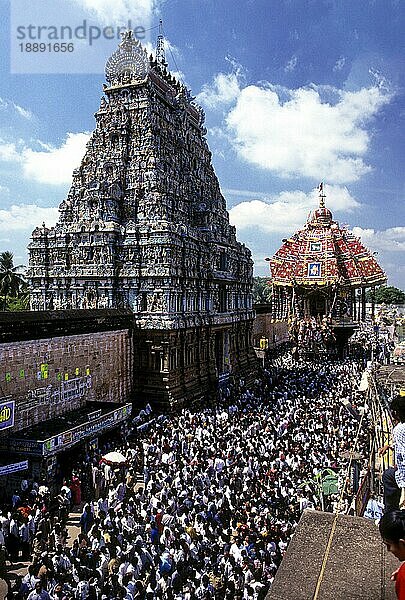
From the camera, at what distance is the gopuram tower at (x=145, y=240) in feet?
81.9

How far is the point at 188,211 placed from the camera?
1193 inches

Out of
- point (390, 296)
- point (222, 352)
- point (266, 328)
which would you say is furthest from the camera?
point (390, 296)

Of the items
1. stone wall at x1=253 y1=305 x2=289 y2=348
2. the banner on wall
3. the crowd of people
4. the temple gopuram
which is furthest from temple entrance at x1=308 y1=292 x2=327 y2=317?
the banner on wall

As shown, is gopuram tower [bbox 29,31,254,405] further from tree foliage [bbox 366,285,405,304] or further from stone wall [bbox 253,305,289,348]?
tree foliage [bbox 366,285,405,304]

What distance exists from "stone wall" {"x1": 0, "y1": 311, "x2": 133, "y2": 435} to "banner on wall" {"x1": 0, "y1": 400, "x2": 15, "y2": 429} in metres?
0.30

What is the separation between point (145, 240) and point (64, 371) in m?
8.83

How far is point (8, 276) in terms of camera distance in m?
42.8

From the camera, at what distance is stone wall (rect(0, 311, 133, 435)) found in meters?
16.6

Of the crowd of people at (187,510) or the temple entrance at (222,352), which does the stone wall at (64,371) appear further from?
the temple entrance at (222,352)

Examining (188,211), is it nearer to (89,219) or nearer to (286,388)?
(89,219)

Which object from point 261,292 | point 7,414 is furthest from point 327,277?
point 261,292

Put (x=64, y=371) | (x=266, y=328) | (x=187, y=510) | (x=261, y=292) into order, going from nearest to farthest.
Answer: (x=187, y=510) < (x=64, y=371) < (x=266, y=328) < (x=261, y=292)

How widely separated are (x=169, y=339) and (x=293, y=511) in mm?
13684

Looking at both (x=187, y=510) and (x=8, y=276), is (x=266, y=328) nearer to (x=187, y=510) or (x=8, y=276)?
(x=8, y=276)
